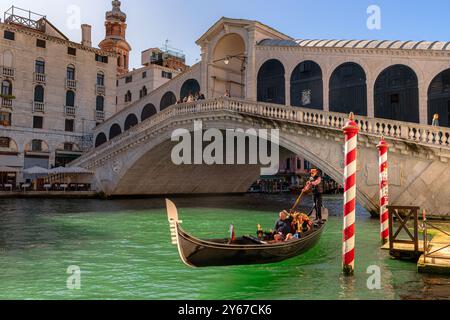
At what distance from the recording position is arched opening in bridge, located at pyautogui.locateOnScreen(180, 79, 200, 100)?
25.6m

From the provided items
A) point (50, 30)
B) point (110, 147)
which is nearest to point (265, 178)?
point (110, 147)

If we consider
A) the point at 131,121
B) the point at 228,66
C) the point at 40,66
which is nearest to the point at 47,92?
the point at 40,66

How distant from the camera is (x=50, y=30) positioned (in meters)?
31.8

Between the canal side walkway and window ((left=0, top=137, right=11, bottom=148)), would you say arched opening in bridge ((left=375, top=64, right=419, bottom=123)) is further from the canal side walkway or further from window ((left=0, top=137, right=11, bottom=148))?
window ((left=0, top=137, right=11, bottom=148))

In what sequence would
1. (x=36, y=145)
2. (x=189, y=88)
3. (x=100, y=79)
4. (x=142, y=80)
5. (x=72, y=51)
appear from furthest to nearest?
(x=142, y=80) → (x=100, y=79) → (x=72, y=51) → (x=36, y=145) → (x=189, y=88)

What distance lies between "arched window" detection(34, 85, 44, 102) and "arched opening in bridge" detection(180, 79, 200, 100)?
11.2m

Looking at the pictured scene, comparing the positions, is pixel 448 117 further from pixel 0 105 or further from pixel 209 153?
pixel 0 105

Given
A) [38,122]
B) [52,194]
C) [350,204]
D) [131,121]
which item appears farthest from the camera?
[131,121]

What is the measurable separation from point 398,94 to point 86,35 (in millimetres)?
26482

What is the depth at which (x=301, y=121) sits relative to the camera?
15.9 m

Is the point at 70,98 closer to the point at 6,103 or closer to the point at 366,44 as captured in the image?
the point at 6,103

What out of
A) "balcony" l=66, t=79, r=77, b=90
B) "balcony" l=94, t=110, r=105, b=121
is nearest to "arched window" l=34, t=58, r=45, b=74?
"balcony" l=66, t=79, r=77, b=90

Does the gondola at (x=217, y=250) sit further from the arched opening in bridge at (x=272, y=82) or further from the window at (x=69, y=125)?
the window at (x=69, y=125)

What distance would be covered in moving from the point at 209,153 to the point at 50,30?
17.1m
